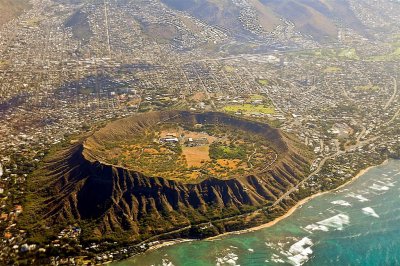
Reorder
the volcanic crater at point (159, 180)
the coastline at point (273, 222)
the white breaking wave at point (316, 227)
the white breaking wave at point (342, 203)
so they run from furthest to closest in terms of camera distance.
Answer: the white breaking wave at point (342, 203)
the white breaking wave at point (316, 227)
the volcanic crater at point (159, 180)
the coastline at point (273, 222)

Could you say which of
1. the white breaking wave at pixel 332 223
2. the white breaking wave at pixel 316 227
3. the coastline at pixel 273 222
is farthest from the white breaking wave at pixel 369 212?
the white breaking wave at pixel 316 227

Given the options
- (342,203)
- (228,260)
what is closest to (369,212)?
(342,203)

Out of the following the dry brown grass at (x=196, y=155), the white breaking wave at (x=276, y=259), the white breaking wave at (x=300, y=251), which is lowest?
the white breaking wave at (x=276, y=259)

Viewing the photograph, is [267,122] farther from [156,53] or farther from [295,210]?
[156,53]

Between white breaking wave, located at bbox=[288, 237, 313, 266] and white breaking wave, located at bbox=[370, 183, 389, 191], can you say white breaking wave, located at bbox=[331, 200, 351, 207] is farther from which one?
white breaking wave, located at bbox=[288, 237, 313, 266]

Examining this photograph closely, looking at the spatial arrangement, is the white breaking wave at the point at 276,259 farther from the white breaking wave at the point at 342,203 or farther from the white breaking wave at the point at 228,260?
the white breaking wave at the point at 342,203

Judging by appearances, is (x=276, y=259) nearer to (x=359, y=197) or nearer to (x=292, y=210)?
(x=292, y=210)
